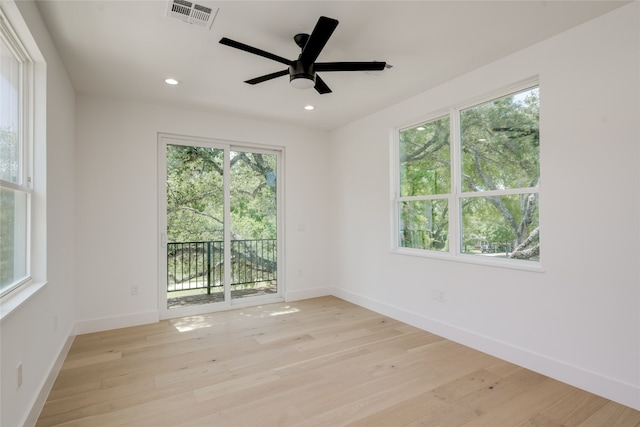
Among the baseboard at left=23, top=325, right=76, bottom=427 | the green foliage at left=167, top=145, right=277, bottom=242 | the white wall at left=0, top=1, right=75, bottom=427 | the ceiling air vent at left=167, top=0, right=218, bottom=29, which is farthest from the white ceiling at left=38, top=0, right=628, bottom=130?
the baseboard at left=23, top=325, right=76, bottom=427

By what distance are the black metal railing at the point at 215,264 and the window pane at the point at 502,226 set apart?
2.70 m

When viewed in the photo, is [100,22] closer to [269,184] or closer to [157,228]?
[157,228]

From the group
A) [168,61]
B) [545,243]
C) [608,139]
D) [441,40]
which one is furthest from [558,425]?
[168,61]

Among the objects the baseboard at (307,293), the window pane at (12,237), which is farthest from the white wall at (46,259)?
the baseboard at (307,293)

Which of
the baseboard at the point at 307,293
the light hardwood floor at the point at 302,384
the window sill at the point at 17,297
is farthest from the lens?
the baseboard at the point at 307,293

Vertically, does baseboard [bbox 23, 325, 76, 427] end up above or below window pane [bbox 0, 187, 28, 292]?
below

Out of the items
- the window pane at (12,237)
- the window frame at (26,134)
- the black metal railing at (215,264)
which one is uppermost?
the window frame at (26,134)

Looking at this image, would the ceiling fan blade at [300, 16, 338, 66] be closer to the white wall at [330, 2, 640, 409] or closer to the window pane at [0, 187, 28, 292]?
the white wall at [330, 2, 640, 409]

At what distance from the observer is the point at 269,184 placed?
486cm

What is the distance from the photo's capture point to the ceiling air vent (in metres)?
2.12

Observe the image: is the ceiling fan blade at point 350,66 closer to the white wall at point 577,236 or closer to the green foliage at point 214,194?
the white wall at point 577,236

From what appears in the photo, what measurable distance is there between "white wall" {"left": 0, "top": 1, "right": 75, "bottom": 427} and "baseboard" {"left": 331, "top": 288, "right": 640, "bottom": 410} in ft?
10.7

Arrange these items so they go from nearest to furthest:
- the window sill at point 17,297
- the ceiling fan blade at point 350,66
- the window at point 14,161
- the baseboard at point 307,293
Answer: the window sill at point 17,297 < the window at point 14,161 < the ceiling fan blade at point 350,66 < the baseboard at point 307,293

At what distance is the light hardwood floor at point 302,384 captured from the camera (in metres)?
2.07
